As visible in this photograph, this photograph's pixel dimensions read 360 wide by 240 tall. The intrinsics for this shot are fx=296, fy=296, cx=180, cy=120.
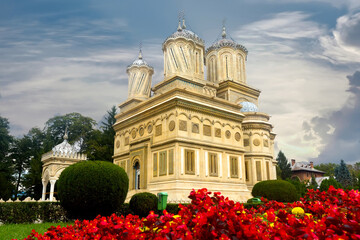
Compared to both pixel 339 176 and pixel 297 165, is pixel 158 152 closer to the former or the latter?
pixel 339 176

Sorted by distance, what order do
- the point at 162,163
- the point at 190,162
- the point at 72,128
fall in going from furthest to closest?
the point at 72,128, the point at 162,163, the point at 190,162

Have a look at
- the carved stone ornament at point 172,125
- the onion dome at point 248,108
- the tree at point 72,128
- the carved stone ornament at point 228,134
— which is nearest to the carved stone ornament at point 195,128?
the carved stone ornament at point 172,125

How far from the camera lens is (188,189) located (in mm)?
20109

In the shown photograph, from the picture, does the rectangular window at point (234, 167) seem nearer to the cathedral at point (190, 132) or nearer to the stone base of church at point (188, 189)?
the cathedral at point (190, 132)

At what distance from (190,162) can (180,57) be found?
10068 mm

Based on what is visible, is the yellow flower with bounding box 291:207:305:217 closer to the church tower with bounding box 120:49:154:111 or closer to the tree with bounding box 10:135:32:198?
the church tower with bounding box 120:49:154:111

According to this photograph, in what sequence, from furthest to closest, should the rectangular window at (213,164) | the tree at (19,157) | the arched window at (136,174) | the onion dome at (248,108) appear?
the tree at (19,157), the onion dome at (248,108), the arched window at (136,174), the rectangular window at (213,164)

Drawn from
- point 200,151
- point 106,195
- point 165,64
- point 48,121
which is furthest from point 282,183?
point 48,121

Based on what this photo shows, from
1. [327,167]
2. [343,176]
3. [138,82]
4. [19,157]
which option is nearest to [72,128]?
[19,157]

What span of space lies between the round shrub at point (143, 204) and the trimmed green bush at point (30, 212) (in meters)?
3.08

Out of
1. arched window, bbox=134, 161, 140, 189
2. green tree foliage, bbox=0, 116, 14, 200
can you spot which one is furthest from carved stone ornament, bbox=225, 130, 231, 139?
green tree foliage, bbox=0, 116, 14, 200

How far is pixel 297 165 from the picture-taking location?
64688mm

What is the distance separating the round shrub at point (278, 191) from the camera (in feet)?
64.6

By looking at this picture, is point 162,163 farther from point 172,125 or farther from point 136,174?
point 136,174
